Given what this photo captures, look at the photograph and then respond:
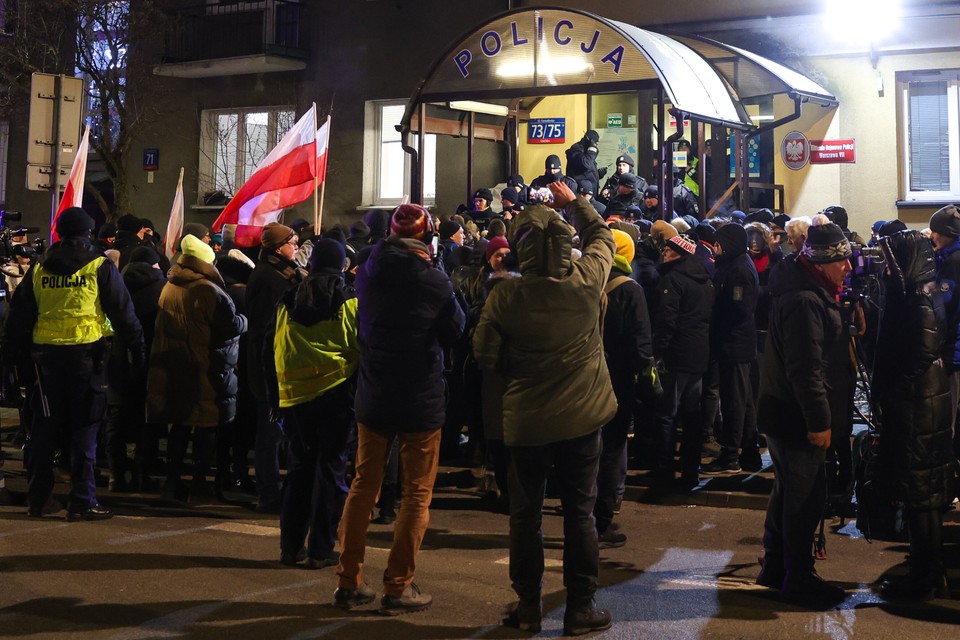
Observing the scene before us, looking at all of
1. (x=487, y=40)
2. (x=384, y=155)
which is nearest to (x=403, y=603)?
(x=487, y=40)

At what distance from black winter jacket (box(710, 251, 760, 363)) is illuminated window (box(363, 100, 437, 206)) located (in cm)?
1254

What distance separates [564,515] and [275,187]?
254 inches

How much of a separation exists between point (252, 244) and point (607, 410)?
617 centimetres

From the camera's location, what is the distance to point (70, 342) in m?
8.66

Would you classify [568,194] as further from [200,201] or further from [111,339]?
[200,201]

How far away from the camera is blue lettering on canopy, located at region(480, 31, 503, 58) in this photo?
16312mm

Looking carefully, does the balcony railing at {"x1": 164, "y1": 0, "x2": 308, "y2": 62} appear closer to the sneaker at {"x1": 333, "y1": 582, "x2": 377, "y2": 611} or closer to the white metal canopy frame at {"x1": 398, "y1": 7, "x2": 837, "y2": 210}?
the white metal canopy frame at {"x1": 398, "y1": 7, "x2": 837, "y2": 210}

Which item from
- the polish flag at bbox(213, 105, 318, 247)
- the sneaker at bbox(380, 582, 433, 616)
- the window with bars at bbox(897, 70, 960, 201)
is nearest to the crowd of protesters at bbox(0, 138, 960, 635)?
the sneaker at bbox(380, 582, 433, 616)

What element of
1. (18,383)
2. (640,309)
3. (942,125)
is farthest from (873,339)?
(942,125)

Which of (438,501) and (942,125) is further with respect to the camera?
(942,125)

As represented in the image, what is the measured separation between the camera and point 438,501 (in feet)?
31.2

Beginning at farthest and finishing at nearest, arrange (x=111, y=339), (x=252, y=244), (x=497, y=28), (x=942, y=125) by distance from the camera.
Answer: (x=942, y=125)
(x=497, y=28)
(x=252, y=244)
(x=111, y=339)

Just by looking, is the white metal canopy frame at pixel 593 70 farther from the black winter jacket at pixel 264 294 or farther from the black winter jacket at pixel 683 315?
the black winter jacket at pixel 264 294

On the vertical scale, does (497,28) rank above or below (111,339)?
above
